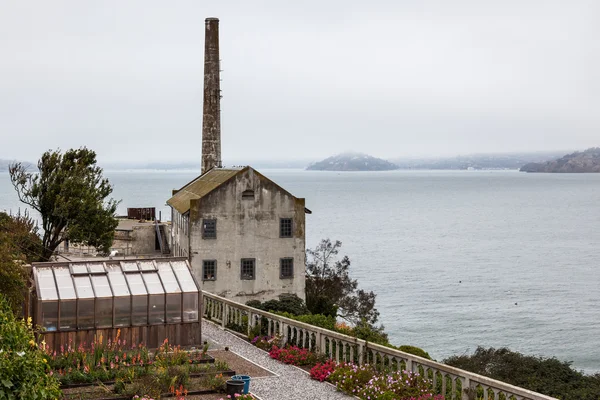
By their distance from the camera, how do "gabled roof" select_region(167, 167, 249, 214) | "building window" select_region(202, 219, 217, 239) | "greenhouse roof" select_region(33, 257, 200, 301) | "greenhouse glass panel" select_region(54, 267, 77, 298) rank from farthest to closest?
"gabled roof" select_region(167, 167, 249, 214)
"building window" select_region(202, 219, 217, 239)
"greenhouse roof" select_region(33, 257, 200, 301)
"greenhouse glass panel" select_region(54, 267, 77, 298)

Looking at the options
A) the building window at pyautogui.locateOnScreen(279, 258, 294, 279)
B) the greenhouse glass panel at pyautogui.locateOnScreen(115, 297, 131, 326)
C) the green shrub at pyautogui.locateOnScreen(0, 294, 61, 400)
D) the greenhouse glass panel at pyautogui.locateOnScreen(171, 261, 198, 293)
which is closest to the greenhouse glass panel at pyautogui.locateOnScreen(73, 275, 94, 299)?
the greenhouse glass panel at pyautogui.locateOnScreen(115, 297, 131, 326)

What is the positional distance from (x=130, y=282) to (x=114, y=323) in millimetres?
1492

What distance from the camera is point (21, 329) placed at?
45.5 ft

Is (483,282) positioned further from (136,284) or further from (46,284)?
(46,284)

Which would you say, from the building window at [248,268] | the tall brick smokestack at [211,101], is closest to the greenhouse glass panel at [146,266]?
the building window at [248,268]

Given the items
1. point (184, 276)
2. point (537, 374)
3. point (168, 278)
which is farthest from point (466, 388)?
point (537, 374)

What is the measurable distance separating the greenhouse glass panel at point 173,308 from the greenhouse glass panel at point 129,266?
171 centimetres

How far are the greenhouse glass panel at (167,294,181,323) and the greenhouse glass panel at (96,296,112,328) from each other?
6.17 ft

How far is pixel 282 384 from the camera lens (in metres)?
22.2

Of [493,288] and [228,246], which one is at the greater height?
[228,246]

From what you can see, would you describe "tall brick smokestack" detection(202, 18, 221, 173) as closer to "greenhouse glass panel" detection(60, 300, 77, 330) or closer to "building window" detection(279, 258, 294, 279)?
"building window" detection(279, 258, 294, 279)

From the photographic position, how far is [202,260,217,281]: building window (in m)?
52.8

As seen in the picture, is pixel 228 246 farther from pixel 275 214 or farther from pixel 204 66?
pixel 204 66

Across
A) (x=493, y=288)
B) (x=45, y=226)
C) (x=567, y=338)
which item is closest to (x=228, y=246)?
(x=45, y=226)
